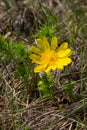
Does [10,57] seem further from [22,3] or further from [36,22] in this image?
[22,3]

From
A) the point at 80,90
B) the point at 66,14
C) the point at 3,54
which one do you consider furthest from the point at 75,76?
the point at 66,14

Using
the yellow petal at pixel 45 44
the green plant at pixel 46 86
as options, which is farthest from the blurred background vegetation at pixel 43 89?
the yellow petal at pixel 45 44

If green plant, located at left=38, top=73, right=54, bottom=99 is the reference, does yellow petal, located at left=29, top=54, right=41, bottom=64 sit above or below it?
above

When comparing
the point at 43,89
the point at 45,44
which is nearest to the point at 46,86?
the point at 43,89

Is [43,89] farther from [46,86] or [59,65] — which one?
[59,65]

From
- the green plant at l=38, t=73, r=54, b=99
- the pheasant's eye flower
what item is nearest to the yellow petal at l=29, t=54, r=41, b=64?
the pheasant's eye flower

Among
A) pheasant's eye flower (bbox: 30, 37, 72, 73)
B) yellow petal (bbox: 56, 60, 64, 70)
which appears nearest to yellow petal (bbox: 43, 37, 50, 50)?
pheasant's eye flower (bbox: 30, 37, 72, 73)

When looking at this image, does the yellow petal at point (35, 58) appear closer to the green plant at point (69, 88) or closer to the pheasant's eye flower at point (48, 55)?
the pheasant's eye flower at point (48, 55)

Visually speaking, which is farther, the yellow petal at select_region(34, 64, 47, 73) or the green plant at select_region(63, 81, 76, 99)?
the green plant at select_region(63, 81, 76, 99)

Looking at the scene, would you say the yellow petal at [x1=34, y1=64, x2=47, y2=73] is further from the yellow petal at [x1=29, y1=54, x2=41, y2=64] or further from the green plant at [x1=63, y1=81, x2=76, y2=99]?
the green plant at [x1=63, y1=81, x2=76, y2=99]
